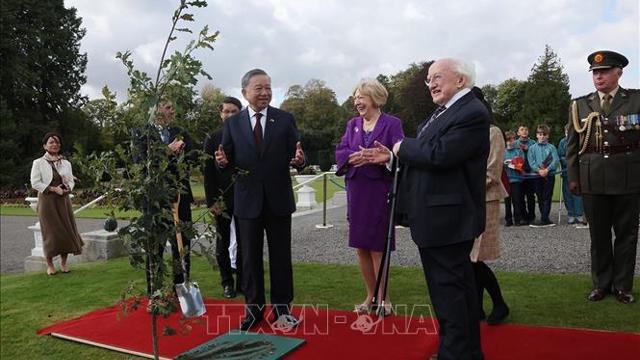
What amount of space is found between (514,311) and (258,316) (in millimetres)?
2328

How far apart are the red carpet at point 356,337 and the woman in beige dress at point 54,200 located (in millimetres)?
3105

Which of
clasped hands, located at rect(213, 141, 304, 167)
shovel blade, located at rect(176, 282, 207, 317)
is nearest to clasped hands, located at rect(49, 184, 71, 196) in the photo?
shovel blade, located at rect(176, 282, 207, 317)

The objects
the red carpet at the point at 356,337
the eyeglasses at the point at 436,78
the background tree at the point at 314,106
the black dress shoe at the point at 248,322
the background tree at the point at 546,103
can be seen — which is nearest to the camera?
the eyeglasses at the point at 436,78

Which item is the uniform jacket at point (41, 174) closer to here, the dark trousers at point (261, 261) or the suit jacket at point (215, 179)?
the suit jacket at point (215, 179)

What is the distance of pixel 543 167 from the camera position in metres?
10.3

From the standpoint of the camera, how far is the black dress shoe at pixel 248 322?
450 centimetres

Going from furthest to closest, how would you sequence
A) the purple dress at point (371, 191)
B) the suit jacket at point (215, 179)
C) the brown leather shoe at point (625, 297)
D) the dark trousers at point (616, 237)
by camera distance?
1. the suit jacket at point (215, 179)
2. the dark trousers at point (616, 237)
3. the brown leather shoe at point (625, 297)
4. the purple dress at point (371, 191)

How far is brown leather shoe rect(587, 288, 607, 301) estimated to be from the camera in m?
5.03

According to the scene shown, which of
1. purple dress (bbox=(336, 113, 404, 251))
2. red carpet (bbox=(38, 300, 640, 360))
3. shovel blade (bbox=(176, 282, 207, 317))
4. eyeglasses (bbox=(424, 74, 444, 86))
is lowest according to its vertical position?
red carpet (bbox=(38, 300, 640, 360))

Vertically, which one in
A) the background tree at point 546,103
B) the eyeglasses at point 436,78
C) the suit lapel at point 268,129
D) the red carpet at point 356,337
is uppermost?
the background tree at point 546,103

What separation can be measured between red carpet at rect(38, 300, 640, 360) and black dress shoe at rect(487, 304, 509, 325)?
0.27 ft

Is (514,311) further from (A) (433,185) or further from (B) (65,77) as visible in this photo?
(B) (65,77)

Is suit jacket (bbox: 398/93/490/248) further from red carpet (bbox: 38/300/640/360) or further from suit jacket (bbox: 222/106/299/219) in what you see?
suit jacket (bbox: 222/106/299/219)

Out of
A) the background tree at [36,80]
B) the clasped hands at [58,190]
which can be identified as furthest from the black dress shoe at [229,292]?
the background tree at [36,80]
